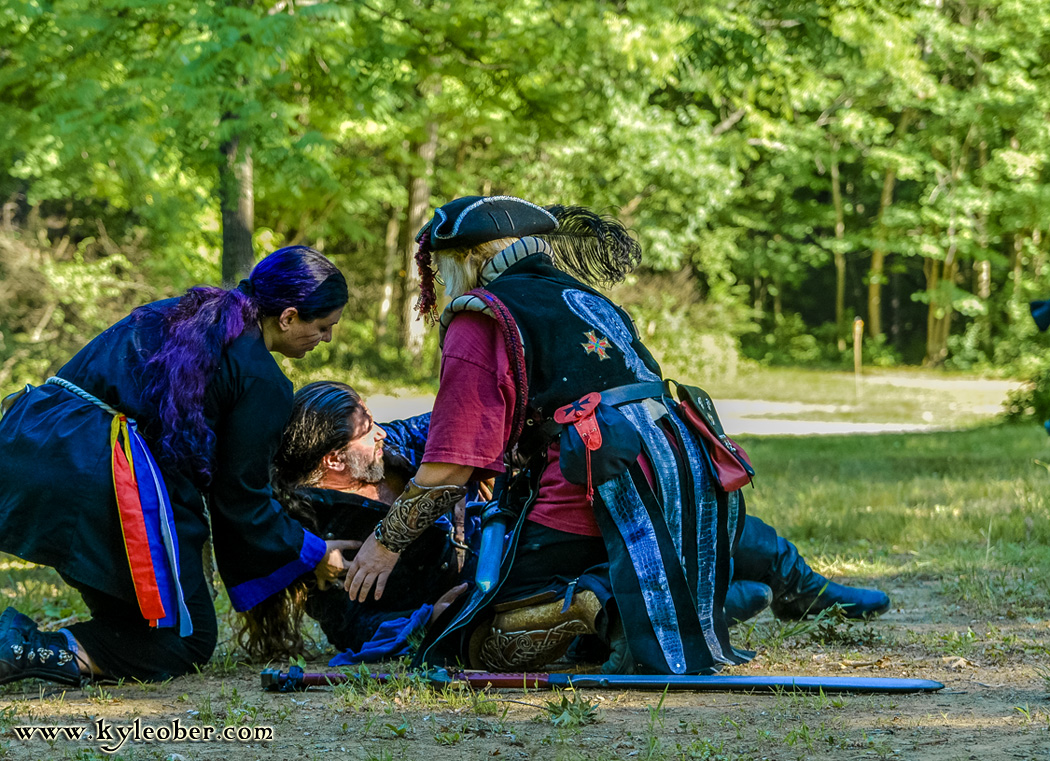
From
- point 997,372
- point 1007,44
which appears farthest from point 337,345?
point 1007,44

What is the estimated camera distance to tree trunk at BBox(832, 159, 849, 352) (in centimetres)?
2703

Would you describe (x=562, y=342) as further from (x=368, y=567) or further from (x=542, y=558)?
(x=368, y=567)

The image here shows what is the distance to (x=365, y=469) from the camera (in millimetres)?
3816

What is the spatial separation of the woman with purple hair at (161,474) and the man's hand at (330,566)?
1 centimetres

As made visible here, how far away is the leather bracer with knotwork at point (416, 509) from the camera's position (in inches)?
126

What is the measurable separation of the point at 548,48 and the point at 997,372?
16962 mm

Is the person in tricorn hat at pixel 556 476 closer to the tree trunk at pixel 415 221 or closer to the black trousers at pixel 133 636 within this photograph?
the black trousers at pixel 133 636

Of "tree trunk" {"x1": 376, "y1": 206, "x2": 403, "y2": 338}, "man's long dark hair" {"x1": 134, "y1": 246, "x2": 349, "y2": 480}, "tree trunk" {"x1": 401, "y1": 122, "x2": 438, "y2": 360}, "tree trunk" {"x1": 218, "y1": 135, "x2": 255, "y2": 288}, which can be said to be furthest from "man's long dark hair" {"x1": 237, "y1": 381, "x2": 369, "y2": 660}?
"tree trunk" {"x1": 376, "y1": 206, "x2": 403, "y2": 338}

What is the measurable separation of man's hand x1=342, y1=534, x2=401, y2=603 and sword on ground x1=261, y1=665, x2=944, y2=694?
0.85 feet

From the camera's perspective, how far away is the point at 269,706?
9.95ft

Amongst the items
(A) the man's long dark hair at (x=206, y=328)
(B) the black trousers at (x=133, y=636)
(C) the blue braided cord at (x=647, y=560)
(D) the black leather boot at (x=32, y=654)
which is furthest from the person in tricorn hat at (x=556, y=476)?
(D) the black leather boot at (x=32, y=654)

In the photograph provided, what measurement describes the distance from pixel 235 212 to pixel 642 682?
6.31 metres

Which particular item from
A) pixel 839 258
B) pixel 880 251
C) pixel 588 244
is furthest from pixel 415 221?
pixel 588 244

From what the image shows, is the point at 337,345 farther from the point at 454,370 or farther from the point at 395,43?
the point at 454,370
